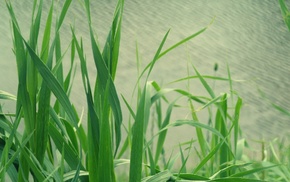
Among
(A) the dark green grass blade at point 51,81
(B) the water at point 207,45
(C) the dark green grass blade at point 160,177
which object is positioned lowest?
(B) the water at point 207,45

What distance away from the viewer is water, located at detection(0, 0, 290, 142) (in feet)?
9.62

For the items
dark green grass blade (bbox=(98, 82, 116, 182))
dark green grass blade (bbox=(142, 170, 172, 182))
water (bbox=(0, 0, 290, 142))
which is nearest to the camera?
dark green grass blade (bbox=(98, 82, 116, 182))

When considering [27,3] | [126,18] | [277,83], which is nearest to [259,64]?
[277,83]

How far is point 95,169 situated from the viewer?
58cm

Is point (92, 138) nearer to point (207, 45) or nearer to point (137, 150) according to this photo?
point (137, 150)

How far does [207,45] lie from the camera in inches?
147

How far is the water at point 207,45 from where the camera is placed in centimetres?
293

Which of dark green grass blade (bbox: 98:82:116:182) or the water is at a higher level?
dark green grass blade (bbox: 98:82:116:182)

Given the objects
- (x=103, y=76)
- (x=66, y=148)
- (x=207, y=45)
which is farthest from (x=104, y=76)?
(x=207, y=45)

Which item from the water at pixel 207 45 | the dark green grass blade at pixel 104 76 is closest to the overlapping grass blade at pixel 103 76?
the dark green grass blade at pixel 104 76

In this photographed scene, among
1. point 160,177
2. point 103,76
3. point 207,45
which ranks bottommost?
point 207,45

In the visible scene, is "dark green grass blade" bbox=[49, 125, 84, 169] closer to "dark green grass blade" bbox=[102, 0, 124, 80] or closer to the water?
"dark green grass blade" bbox=[102, 0, 124, 80]

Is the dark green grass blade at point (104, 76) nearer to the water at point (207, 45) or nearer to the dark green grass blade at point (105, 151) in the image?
the dark green grass blade at point (105, 151)

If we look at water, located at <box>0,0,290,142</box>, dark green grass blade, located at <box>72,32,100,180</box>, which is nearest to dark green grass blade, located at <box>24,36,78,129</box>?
dark green grass blade, located at <box>72,32,100,180</box>
